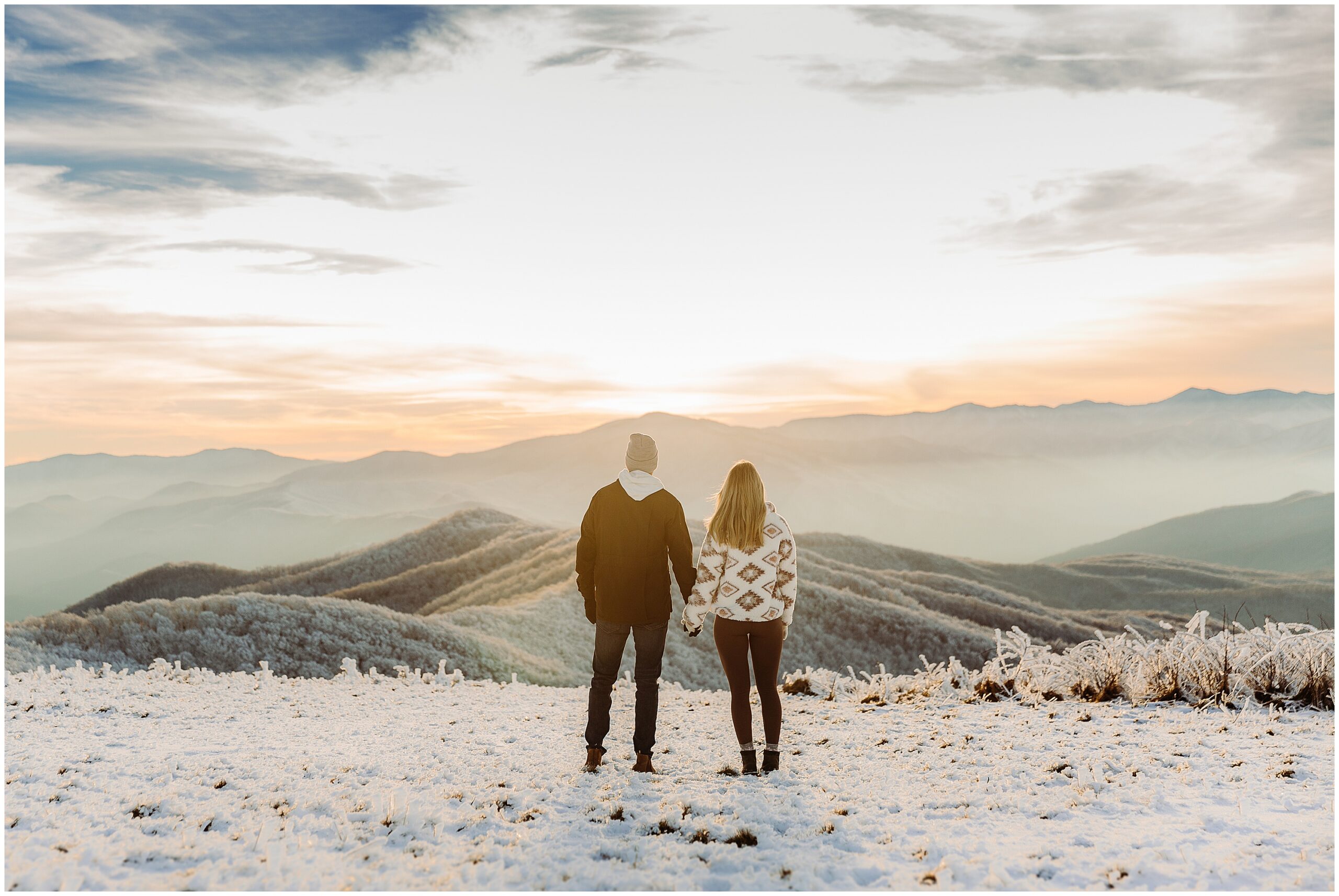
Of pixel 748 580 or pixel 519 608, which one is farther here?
pixel 519 608

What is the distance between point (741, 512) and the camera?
246 inches

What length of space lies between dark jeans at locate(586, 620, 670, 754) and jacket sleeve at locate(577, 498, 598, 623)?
0.19 m

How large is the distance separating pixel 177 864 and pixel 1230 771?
7.19 metres

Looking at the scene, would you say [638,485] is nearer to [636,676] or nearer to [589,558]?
[589,558]

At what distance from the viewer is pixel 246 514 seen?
14100 centimetres

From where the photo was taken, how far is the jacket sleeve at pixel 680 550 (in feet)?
20.9

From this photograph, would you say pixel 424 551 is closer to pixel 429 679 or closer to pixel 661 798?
pixel 429 679

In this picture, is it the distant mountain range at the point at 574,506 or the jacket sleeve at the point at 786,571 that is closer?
the jacket sleeve at the point at 786,571

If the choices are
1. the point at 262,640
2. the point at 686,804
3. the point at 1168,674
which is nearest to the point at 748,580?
the point at 686,804

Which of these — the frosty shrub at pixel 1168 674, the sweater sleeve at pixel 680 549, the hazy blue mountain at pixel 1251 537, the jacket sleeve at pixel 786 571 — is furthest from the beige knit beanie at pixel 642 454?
the hazy blue mountain at pixel 1251 537

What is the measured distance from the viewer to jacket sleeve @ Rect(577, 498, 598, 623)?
21.2 feet

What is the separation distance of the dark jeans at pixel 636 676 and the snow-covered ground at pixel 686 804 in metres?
0.32

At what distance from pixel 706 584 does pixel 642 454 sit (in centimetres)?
109

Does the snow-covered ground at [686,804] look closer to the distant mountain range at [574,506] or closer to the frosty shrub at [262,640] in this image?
the frosty shrub at [262,640]
